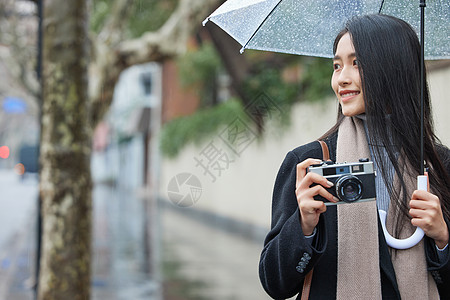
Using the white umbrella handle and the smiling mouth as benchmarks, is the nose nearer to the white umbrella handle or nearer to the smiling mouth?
the smiling mouth

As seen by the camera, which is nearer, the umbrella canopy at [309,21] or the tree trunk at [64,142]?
the umbrella canopy at [309,21]

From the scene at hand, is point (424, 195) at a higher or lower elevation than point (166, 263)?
higher

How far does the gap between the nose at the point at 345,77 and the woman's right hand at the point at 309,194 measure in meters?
0.29

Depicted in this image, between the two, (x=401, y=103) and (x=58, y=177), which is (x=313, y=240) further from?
(x=58, y=177)

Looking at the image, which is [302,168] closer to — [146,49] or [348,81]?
[348,81]

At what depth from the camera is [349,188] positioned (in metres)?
1.62

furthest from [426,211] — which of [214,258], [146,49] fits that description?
[214,258]

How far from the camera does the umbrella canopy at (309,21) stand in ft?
7.45

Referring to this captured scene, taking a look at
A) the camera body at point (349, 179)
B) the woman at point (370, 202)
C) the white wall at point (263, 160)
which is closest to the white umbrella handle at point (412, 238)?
the woman at point (370, 202)

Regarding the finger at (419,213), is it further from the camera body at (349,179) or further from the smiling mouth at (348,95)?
the smiling mouth at (348,95)

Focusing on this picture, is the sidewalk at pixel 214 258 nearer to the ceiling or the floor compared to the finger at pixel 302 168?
nearer to the floor

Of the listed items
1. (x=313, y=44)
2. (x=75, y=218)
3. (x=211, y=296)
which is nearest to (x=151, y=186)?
(x=211, y=296)

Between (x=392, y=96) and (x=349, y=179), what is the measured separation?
13.4 inches

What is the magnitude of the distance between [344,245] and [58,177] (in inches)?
132
